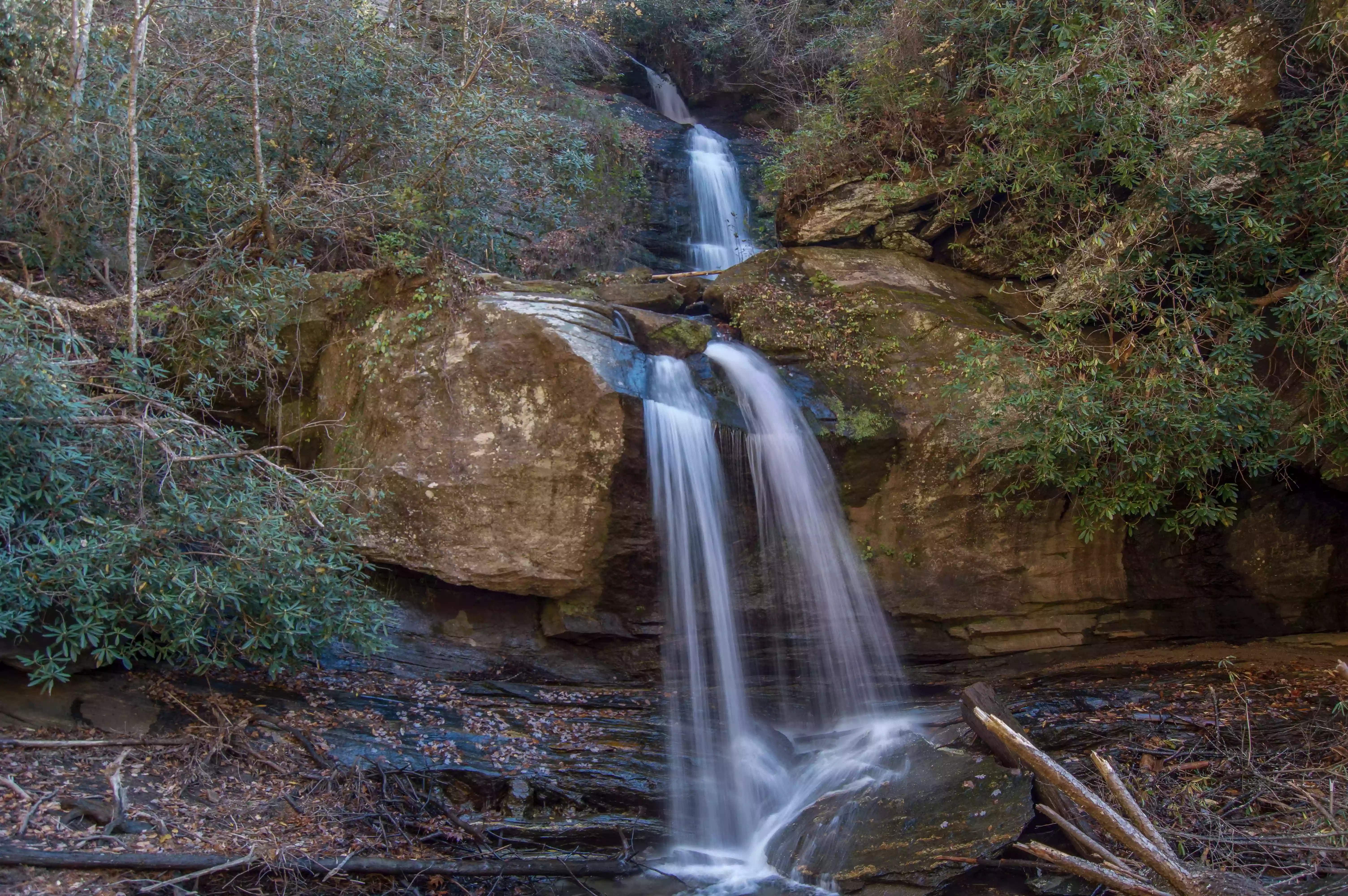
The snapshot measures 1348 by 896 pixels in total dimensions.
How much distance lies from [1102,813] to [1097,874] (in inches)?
12.4

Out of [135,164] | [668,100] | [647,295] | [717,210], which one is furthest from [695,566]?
[668,100]

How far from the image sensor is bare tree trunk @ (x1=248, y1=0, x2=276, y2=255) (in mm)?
8641

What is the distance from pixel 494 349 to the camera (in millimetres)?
8117

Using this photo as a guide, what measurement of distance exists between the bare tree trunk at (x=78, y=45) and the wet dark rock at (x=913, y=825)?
900 centimetres

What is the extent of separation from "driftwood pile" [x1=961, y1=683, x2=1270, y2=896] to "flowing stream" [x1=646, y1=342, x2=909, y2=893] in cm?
182

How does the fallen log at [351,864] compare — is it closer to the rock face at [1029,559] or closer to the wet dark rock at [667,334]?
the rock face at [1029,559]

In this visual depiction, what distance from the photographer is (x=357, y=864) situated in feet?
17.0

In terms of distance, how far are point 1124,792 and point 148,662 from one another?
6.68 meters

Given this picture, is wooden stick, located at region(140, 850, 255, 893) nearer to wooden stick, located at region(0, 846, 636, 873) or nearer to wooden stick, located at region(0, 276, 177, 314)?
wooden stick, located at region(0, 846, 636, 873)

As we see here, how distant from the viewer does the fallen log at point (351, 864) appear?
463 cm

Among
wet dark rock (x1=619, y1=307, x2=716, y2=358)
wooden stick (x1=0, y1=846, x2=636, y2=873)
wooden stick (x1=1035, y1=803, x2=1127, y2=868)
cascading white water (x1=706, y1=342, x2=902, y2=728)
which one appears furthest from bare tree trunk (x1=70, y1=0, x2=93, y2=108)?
wooden stick (x1=1035, y1=803, x2=1127, y2=868)

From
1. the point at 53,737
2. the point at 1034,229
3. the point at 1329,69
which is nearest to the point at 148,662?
the point at 53,737

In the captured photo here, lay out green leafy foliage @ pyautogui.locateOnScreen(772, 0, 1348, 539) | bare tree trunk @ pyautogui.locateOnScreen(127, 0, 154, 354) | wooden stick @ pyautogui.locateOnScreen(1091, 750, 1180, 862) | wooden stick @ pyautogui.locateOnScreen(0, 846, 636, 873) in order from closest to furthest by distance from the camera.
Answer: wooden stick @ pyautogui.locateOnScreen(0, 846, 636, 873) → wooden stick @ pyautogui.locateOnScreen(1091, 750, 1180, 862) → green leafy foliage @ pyautogui.locateOnScreen(772, 0, 1348, 539) → bare tree trunk @ pyautogui.locateOnScreen(127, 0, 154, 354)

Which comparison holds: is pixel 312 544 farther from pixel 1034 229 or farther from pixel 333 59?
pixel 1034 229
